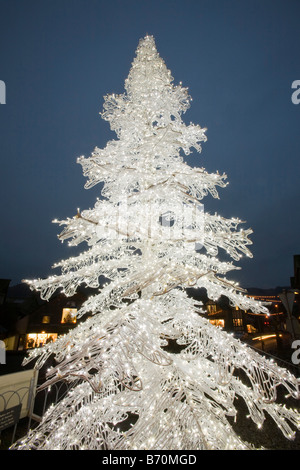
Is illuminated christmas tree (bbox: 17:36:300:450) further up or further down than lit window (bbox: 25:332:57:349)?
further up

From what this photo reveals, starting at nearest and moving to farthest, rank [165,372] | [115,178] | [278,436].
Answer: [165,372]
[115,178]
[278,436]

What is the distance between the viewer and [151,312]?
3.99 meters

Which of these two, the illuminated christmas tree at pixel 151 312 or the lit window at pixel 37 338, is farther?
the lit window at pixel 37 338

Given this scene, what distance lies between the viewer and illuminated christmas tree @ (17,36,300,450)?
131 inches

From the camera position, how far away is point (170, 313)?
15.0 feet

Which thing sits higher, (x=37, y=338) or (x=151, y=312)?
(x=151, y=312)

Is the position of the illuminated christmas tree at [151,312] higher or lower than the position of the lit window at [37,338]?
higher

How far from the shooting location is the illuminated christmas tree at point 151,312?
11.0 ft

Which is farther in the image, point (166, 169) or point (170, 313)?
point (166, 169)

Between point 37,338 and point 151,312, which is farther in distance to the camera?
point 37,338

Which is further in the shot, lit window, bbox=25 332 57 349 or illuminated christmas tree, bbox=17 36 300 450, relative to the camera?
lit window, bbox=25 332 57 349

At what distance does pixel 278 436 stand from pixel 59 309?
22552mm
